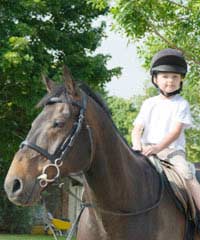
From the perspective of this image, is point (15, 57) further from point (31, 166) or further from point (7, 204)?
point (31, 166)

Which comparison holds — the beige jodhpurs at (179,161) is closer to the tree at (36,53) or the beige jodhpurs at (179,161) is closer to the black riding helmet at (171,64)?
the black riding helmet at (171,64)

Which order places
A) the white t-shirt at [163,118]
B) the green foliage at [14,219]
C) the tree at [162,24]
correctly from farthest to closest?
the green foliage at [14,219] < the tree at [162,24] < the white t-shirt at [163,118]

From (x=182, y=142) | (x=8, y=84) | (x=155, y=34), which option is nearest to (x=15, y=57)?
(x=8, y=84)

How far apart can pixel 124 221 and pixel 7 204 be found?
93.3 ft

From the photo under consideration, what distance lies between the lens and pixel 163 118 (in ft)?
19.4

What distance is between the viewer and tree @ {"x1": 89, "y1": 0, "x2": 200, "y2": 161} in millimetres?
13547

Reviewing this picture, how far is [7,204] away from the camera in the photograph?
32.8 metres

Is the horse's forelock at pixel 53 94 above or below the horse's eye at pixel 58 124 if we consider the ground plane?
above

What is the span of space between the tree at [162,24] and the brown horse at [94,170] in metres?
8.35

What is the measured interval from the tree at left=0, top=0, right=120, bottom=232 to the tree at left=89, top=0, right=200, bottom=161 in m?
7.57

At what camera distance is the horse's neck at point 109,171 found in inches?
194

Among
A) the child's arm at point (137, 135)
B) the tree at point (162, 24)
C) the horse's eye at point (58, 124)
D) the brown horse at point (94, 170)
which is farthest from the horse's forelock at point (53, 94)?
the tree at point (162, 24)

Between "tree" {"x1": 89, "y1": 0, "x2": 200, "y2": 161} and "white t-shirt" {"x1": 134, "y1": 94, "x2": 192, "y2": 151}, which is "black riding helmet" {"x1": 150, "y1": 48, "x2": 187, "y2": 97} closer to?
"white t-shirt" {"x1": 134, "y1": 94, "x2": 192, "y2": 151}

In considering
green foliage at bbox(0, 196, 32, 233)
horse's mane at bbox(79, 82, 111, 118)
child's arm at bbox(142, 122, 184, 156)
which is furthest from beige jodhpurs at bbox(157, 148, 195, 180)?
green foliage at bbox(0, 196, 32, 233)
